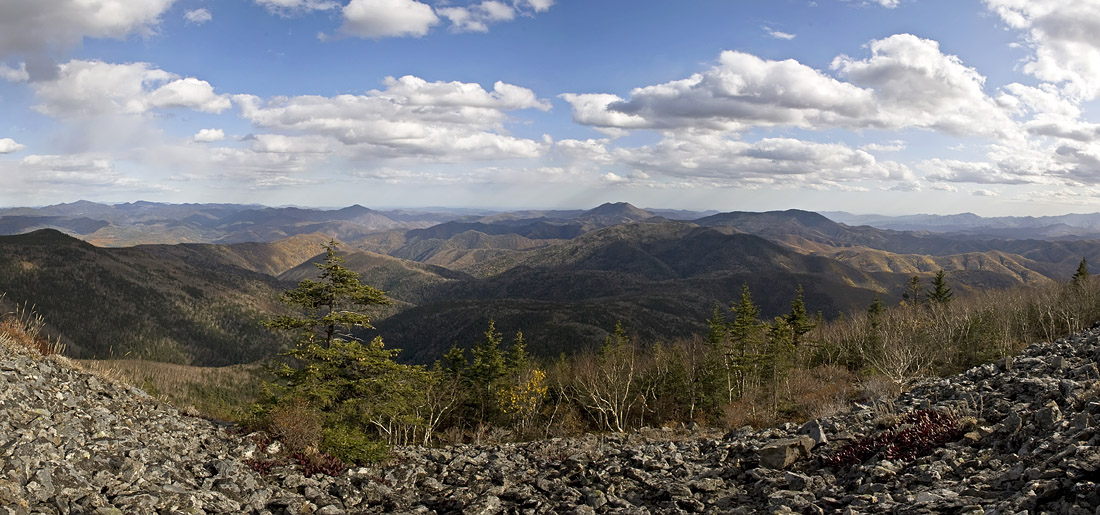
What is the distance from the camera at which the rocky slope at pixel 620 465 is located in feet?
37.4

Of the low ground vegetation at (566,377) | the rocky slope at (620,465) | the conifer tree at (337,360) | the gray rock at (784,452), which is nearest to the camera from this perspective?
the rocky slope at (620,465)

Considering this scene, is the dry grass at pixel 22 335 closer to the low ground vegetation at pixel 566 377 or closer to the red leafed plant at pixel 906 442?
the low ground vegetation at pixel 566 377

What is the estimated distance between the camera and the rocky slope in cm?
1141

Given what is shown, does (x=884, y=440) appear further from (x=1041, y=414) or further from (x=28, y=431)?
(x=28, y=431)

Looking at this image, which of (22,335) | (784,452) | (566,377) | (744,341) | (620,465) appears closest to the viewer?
(784,452)

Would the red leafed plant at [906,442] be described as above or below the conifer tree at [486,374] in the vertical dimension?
above

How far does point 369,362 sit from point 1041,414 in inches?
1008

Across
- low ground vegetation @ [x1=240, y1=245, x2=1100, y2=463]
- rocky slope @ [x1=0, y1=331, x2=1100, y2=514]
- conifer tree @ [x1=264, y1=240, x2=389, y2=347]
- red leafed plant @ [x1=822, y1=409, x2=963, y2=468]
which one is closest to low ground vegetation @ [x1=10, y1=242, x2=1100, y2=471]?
conifer tree @ [x1=264, y1=240, x2=389, y2=347]

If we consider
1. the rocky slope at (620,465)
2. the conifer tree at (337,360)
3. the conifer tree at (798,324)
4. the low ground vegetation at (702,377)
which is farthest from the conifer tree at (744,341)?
the conifer tree at (337,360)

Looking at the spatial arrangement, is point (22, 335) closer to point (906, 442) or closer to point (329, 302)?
point (329, 302)

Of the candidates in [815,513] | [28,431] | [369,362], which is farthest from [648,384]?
[28,431]

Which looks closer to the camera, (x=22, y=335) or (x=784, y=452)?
(x=784, y=452)

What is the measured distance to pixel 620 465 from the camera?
58.7 ft

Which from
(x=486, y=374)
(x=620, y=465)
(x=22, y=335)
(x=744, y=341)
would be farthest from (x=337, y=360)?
(x=744, y=341)
